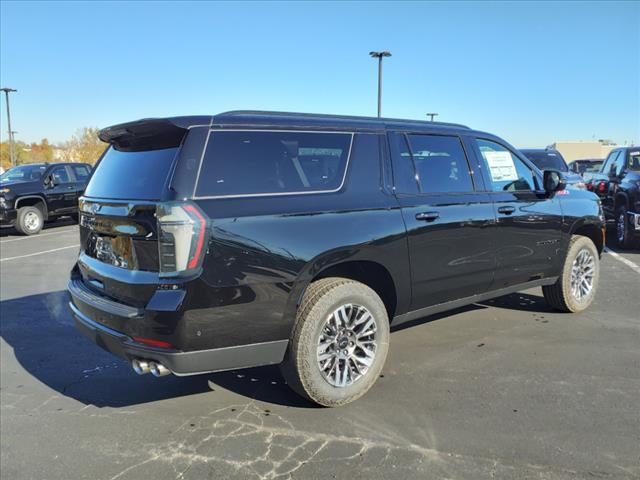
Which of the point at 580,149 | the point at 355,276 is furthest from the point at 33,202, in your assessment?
the point at 580,149

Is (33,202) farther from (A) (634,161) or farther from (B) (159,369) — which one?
(A) (634,161)

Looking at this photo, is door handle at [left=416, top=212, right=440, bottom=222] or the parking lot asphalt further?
door handle at [left=416, top=212, right=440, bottom=222]

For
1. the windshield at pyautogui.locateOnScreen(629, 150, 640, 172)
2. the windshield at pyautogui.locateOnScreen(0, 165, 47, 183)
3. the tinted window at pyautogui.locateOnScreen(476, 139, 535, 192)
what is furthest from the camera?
the windshield at pyautogui.locateOnScreen(0, 165, 47, 183)

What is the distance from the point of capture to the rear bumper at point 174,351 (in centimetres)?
283

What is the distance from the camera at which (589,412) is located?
3258 millimetres

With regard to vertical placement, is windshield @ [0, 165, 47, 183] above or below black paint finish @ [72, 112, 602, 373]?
above

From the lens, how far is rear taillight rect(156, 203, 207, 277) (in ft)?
8.96

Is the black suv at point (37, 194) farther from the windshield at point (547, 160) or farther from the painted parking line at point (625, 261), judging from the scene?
the painted parking line at point (625, 261)

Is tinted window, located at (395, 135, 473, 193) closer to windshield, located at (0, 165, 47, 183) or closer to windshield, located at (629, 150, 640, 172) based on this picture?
windshield, located at (629, 150, 640, 172)

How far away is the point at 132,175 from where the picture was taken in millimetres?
3229

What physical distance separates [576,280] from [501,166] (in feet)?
5.50

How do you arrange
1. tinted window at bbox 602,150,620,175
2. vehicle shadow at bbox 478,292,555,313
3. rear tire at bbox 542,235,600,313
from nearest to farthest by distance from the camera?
rear tire at bbox 542,235,600,313
vehicle shadow at bbox 478,292,555,313
tinted window at bbox 602,150,620,175

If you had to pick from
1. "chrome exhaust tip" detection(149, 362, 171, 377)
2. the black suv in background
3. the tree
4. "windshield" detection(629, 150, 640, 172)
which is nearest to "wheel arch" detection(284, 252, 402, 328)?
"chrome exhaust tip" detection(149, 362, 171, 377)

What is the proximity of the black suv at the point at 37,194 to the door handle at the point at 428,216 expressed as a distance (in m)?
11.3
